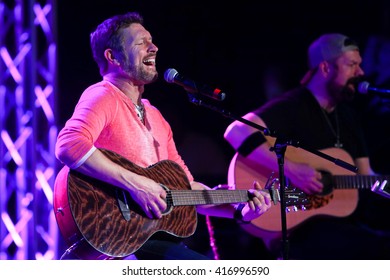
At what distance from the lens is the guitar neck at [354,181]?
477 centimetres

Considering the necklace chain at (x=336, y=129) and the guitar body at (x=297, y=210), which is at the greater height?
the necklace chain at (x=336, y=129)

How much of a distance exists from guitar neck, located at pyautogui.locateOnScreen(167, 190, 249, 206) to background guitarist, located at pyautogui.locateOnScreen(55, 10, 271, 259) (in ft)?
0.23

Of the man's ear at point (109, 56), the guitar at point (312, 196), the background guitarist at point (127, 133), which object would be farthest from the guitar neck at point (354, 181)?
the man's ear at point (109, 56)

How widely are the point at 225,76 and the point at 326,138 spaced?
1.05 meters

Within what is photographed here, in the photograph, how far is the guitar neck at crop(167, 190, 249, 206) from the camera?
3.40 meters

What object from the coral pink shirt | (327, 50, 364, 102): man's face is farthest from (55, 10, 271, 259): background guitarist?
(327, 50, 364, 102): man's face

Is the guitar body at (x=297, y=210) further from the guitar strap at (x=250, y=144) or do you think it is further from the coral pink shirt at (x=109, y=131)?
the coral pink shirt at (x=109, y=131)

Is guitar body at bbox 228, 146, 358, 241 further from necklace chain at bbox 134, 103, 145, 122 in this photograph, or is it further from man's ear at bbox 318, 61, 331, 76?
necklace chain at bbox 134, 103, 145, 122

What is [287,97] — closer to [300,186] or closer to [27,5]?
[300,186]

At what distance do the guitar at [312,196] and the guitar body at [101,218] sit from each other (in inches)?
47.0

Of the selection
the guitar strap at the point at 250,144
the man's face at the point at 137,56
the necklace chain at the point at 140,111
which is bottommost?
the guitar strap at the point at 250,144

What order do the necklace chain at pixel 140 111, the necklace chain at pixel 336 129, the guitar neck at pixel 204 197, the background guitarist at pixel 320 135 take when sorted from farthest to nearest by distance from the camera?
the necklace chain at pixel 336 129 < the background guitarist at pixel 320 135 < the necklace chain at pixel 140 111 < the guitar neck at pixel 204 197

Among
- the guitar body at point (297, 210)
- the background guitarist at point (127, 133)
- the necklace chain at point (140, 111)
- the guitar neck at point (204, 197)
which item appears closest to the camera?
the background guitarist at point (127, 133)
